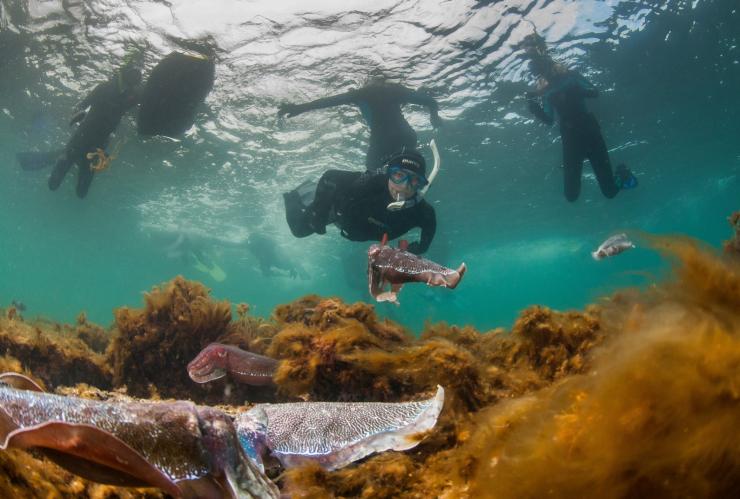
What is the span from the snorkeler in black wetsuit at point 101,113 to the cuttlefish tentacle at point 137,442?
14.4m

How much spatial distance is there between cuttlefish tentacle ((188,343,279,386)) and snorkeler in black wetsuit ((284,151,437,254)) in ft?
12.5

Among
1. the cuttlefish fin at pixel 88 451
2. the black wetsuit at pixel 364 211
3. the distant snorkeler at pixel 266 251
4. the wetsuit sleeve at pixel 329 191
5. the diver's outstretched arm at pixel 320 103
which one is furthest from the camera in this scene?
the distant snorkeler at pixel 266 251

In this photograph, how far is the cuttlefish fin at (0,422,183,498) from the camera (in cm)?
100

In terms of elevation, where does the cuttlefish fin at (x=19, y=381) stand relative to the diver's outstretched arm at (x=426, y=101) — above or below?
below

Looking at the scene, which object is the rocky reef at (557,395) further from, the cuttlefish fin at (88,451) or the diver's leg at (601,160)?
the diver's leg at (601,160)

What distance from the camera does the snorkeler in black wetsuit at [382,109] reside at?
13.4 metres

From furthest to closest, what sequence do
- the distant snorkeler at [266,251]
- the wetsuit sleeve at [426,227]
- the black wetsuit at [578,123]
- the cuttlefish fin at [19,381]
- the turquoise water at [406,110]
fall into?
the distant snorkeler at [266,251] → the black wetsuit at [578,123] → the turquoise water at [406,110] → the wetsuit sleeve at [426,227] → the cuttlefish fin at [19,381]

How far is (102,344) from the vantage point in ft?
22.7

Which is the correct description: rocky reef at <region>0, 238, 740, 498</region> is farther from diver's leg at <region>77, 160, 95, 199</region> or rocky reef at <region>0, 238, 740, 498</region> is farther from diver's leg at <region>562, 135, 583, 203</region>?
diver's leg at <region>77, 160, 95, 199</region>

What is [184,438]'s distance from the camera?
142 cm

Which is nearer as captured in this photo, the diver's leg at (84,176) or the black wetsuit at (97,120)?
the black wetsuit at (97,120)

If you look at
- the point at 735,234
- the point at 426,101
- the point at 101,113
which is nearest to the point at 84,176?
the point at 101,113

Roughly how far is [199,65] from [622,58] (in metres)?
15.3

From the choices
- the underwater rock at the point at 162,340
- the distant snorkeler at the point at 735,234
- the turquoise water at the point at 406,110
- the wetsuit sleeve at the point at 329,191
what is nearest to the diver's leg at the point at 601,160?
the turquoise water at the point at 406,110
